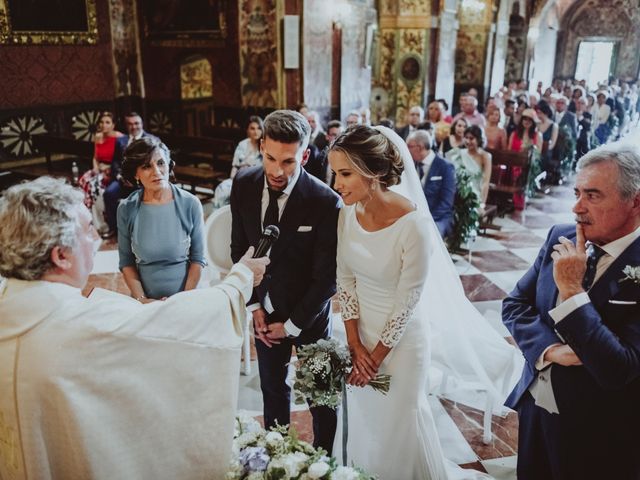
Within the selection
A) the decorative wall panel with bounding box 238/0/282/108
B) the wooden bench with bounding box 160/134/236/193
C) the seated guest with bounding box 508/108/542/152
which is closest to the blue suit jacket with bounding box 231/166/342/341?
the wooden bench with bounding box 160/134/236/193

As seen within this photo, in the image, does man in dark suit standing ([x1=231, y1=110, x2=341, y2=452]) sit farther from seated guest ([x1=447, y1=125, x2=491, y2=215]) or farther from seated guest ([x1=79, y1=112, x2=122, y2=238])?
seated guest ([x1=79, y1=112, x2=122, y2=238])

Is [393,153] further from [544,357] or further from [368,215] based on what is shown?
[544,357]

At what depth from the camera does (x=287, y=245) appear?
232cm

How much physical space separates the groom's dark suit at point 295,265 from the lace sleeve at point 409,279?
356mm

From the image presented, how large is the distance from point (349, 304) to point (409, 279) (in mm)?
336

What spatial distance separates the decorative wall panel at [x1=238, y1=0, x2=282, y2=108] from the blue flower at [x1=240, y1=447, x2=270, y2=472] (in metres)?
8.30

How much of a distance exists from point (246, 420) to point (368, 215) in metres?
0.90

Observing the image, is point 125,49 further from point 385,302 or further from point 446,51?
point 385,302

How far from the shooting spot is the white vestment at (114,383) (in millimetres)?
1266

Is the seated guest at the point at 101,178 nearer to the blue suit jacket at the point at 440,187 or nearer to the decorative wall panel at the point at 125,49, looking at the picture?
the blue suit jacket at the point at 440,187

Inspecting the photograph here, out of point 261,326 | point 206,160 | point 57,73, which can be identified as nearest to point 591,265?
point 261,326

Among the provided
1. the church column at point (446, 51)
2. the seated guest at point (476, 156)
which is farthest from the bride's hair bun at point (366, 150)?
the church column at point (446, 51)

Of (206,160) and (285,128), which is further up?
(285,128)

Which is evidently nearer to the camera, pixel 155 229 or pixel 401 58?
pixel 155 229
